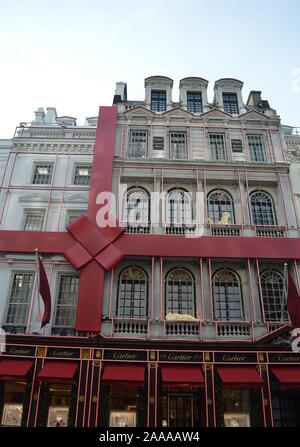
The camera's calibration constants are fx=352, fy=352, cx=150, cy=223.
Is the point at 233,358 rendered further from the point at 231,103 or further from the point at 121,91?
the point at 121,91

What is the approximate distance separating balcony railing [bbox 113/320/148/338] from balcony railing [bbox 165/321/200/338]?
1.14 m

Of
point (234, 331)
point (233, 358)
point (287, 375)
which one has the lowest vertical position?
point (287, 375)

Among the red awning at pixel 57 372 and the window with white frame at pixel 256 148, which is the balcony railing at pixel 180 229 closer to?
the window with white frame at pixel 256 148

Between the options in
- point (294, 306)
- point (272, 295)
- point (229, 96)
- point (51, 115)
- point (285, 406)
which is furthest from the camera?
point (51, 115)

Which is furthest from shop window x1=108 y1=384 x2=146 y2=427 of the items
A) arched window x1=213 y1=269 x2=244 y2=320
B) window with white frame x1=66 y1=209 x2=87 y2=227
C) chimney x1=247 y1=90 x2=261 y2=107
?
chimney x1=247 y1=90 x2=261 y2=107

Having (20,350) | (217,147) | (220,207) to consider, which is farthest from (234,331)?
(217,147)

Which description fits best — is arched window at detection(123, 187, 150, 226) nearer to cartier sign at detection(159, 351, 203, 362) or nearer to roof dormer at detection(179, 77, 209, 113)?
cartier sign at detection(159, 351, 203, 362)

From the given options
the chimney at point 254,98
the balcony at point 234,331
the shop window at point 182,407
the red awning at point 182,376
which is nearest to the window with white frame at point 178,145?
the chimney at point 254,98

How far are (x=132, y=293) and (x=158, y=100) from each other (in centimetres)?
1433

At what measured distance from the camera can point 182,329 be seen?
57.4 feet

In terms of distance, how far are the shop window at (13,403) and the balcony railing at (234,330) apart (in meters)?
9.95

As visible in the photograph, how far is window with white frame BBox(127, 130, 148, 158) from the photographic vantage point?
23.2 m

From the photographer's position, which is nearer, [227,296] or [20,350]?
[20,350]

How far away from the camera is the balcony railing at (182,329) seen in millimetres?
17409
